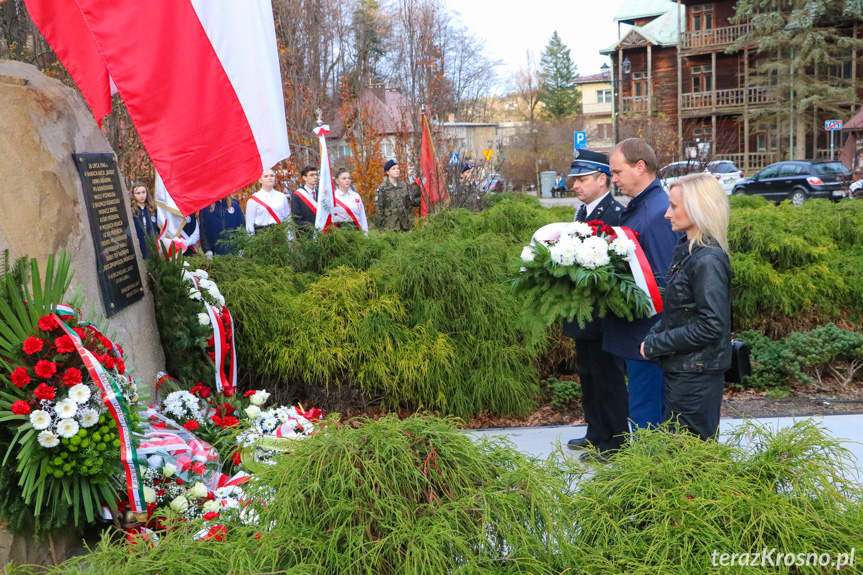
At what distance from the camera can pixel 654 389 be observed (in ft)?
13.8

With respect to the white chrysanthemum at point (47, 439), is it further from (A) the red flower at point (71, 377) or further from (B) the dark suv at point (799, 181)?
(B) the dark suv at point (799, 181)

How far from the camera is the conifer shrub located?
2008 mm

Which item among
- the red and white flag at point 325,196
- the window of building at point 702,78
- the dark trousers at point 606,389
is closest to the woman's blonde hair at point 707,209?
the dark trousers at point 606,389

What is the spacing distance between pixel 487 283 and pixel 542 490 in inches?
176

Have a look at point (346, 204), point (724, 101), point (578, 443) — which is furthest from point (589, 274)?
point (724, 101)

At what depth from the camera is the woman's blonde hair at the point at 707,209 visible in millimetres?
3385

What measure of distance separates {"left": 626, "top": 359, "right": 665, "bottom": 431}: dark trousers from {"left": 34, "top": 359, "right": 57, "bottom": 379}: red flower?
3032mm

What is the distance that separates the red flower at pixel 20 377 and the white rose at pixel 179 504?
2.89ft

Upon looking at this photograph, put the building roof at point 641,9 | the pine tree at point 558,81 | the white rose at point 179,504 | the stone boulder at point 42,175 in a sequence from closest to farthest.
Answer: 1. the white rose at point 179,504
2. the stone boulder at point 42,175
3. the building roof at point 641,9
4. the pine tree at point 558,81

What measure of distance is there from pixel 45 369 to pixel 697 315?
301 cm

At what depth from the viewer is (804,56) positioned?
37562mm

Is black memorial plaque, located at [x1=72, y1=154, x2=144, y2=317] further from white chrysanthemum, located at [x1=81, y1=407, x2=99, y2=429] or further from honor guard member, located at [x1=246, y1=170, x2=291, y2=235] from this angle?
honor guard member, located at [x1=246, y1=170, x2=291, y2=235]

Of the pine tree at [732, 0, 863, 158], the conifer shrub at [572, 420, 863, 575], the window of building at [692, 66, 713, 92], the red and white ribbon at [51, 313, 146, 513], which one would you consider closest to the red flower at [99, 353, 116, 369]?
the red and white ribbon at [51, 313, 146, 513]

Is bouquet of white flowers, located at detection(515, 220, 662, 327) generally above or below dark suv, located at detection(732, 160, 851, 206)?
above
